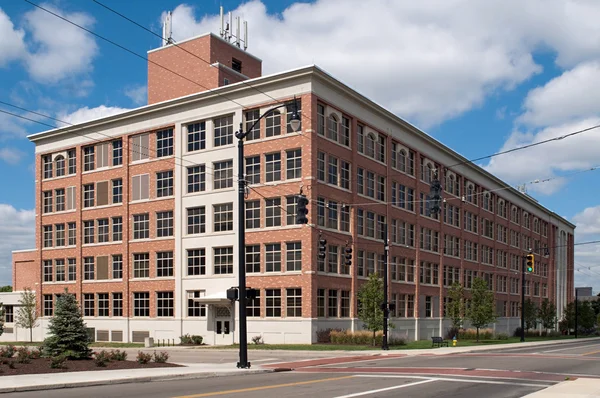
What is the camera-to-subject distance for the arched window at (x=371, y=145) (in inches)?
2260

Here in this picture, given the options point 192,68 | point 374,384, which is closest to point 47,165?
point 192,68

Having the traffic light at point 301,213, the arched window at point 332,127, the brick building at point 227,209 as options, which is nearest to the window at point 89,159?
the brick building at point 227,209

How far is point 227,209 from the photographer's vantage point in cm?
5356

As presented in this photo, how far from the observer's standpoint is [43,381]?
18.2 meters

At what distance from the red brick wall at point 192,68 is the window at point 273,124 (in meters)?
8.37

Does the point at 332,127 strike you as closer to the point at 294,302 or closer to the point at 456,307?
the point at 294,302

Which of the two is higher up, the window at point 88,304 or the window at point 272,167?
the window at point 272,167

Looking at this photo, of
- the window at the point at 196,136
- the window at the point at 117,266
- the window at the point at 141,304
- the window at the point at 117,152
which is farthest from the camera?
the window at the point at 117,152

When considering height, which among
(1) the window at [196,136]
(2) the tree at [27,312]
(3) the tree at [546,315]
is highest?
(1) the window at [196,136]

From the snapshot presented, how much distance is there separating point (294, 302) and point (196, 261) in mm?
10219

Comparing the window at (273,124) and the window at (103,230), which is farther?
the window at (103,230)

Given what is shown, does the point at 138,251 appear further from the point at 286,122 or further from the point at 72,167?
the point at 286,122

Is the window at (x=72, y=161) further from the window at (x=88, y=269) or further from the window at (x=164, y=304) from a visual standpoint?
the window at (x=164, y=304)

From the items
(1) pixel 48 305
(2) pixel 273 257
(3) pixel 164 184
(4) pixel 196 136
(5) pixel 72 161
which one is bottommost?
(1) pixel 48 305
